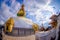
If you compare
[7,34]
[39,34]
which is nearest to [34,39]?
[39,34]

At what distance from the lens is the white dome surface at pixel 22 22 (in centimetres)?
181

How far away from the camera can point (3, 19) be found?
1.84 meters

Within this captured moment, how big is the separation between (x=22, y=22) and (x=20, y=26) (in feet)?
0.17

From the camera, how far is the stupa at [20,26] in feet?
5.93

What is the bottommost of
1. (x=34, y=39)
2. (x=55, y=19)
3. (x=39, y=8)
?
(x=34, y=39)

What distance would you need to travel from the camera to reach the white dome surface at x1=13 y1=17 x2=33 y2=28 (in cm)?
181

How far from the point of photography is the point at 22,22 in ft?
5.98

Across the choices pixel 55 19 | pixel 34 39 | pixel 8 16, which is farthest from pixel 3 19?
pixel 55 19

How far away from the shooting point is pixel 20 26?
182cm

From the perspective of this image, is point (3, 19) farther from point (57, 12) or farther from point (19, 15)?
point (57, 12)

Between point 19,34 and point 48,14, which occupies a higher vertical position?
point 48,14

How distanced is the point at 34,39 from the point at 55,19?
33 cm

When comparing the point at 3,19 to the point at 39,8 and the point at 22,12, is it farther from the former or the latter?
the point at 39,8

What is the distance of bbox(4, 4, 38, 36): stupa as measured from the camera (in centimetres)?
181
